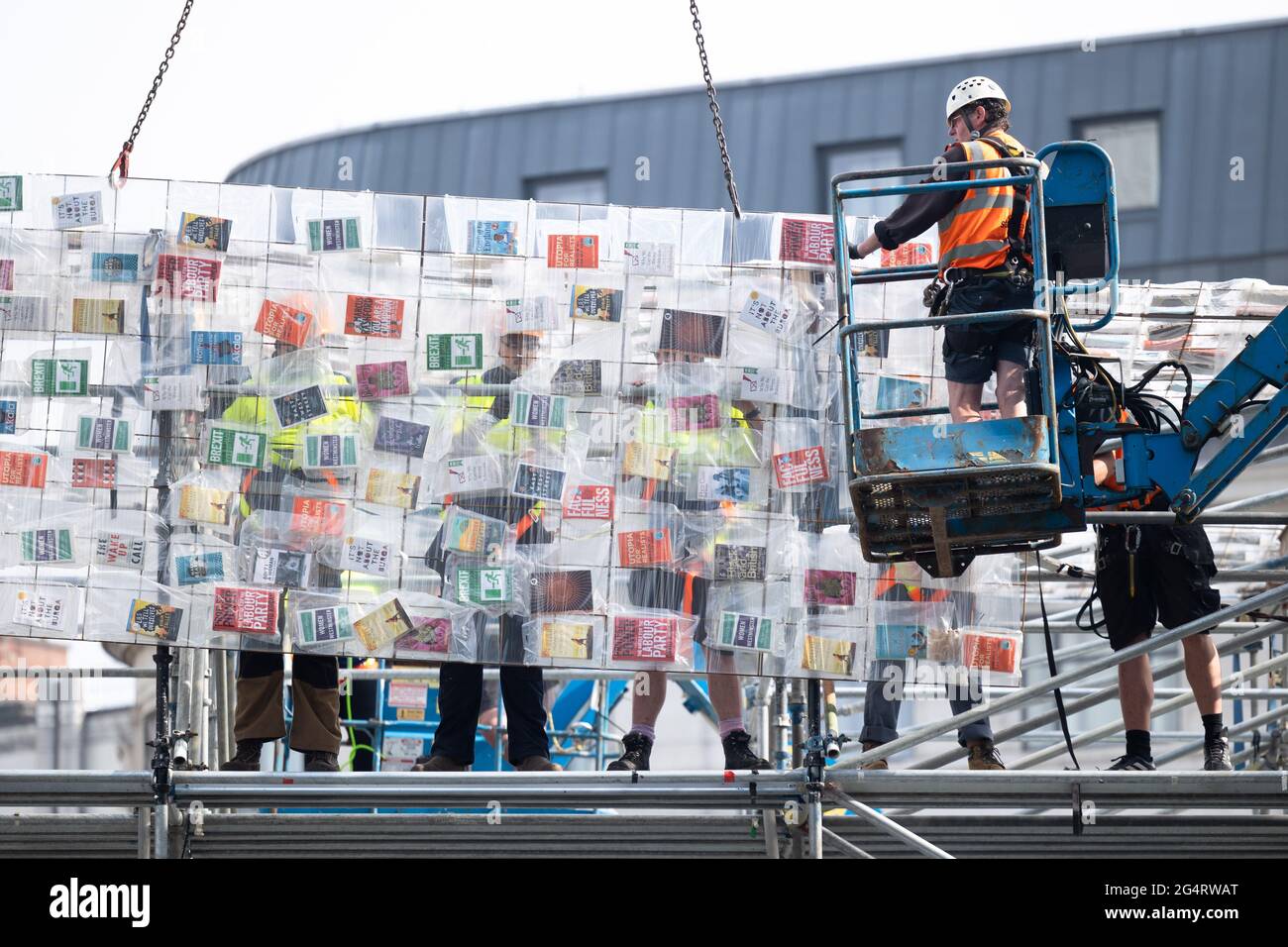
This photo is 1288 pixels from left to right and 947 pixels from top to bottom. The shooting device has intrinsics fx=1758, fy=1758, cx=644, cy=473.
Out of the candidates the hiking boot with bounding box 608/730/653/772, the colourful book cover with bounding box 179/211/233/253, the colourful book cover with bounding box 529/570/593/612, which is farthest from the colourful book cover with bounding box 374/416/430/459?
the hiking boot with bounding box 608/730/653/772

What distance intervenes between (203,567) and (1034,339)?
13.3 feet

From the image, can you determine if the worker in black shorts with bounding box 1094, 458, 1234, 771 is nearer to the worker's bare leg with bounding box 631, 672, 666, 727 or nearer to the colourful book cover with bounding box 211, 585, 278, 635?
the worker's bare leg with bounding box 631, 672, 666, 727

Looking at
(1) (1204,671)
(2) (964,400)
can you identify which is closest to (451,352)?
(2) (964,400)

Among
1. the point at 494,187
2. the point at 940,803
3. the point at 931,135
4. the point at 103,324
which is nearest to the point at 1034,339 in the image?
the point at 940,803

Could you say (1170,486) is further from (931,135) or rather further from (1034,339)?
(931,135)

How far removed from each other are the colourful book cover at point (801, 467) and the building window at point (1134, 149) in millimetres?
20496

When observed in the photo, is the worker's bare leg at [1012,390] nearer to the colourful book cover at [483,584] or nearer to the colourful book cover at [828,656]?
the colourful book cover at [828,656]

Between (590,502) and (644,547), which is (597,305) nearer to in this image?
(590,502)

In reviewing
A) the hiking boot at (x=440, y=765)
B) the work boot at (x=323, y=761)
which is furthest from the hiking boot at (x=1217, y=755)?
the work boot at (x=323, y=761)

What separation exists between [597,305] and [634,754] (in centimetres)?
219

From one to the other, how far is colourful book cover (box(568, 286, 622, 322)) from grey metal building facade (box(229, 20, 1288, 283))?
19059 millimetres

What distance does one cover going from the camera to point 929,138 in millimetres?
27562

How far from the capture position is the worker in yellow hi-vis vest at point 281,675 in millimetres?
8484
